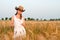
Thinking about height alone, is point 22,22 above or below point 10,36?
above

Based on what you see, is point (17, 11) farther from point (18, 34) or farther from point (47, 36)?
point (47, 36)

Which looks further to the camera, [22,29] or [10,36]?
[10,36]

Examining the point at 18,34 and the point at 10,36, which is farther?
the point at 10,36

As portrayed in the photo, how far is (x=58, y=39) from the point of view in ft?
15.6

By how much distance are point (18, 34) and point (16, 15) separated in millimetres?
349

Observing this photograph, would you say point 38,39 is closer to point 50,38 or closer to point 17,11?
point 50,38

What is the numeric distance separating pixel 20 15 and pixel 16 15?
0.24 feet

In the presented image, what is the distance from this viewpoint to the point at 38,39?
458 centimetres

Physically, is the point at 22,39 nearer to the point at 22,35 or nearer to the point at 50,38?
the point at 22,35

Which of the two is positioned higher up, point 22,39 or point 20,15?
point 20,15

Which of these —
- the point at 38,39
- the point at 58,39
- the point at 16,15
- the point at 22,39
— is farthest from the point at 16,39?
the point at 58,39

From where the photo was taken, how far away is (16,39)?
12.9 ft

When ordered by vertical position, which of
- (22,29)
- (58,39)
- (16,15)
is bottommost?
(58,39)

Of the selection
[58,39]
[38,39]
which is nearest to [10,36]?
[38,39]
